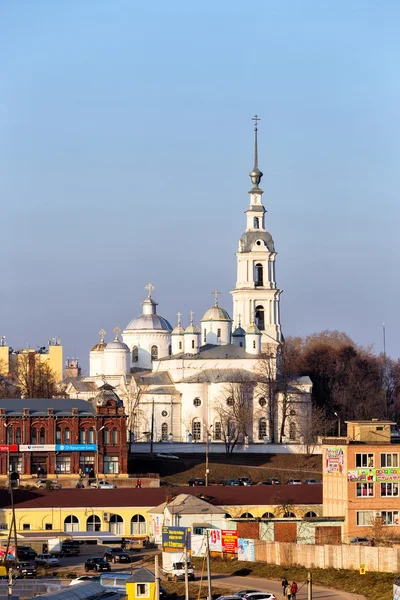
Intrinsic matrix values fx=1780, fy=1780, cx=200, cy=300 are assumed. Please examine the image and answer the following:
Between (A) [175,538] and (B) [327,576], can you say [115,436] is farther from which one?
(B) [327,576]

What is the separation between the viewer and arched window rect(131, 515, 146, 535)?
3556 inches

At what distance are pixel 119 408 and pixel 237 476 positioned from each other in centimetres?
884

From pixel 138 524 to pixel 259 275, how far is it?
62.2 m

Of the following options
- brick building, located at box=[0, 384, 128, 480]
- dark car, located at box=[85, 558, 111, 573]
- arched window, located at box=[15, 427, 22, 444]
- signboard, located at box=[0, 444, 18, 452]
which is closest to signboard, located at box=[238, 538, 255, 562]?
dark car, located at box=[85, 558, 111, 573]

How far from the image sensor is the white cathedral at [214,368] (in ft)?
446

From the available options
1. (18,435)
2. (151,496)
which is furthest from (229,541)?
(18,435)

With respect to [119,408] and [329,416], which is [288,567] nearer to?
[119,408]

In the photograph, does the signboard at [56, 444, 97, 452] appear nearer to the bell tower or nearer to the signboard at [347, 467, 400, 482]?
the signboard at [347, 467, 400, 482]

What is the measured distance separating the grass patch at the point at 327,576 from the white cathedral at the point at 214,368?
2006 inches

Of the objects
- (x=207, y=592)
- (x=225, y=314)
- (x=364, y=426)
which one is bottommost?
(x=207, y=592)

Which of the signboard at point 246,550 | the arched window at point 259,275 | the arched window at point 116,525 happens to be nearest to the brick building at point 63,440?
the arched window at point 116,525

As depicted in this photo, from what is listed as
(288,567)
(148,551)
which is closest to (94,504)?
(148,551)

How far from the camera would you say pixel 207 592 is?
66.4 metres

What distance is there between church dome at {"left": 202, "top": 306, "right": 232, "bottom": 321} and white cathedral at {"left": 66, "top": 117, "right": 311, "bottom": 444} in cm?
8
